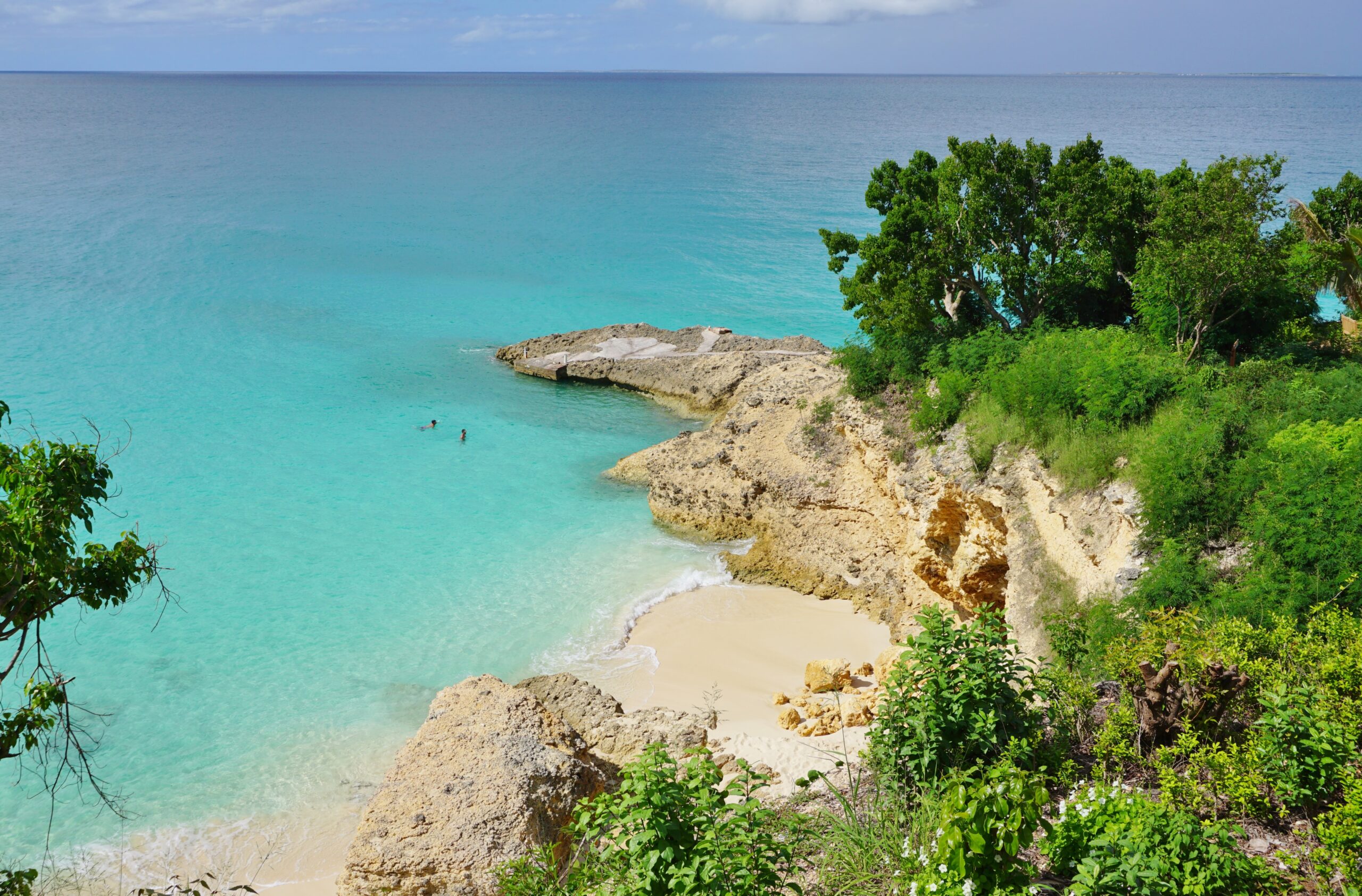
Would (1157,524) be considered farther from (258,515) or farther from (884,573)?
(258,515)

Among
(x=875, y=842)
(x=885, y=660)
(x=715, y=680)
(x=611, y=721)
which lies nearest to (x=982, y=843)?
(x=875, y=842)

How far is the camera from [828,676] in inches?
683

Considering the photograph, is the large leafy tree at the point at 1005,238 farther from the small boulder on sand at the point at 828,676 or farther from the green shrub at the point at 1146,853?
the green shrub at the point at 1146,853

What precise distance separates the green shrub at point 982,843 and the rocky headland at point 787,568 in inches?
205

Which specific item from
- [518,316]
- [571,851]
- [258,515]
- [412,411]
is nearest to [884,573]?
[571,851]

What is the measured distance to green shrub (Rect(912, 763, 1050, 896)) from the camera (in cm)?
699

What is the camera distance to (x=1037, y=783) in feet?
28.6

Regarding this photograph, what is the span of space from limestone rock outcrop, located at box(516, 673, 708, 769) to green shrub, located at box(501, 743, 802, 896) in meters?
7.33

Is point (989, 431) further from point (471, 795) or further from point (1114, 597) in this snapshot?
point (471, 795)

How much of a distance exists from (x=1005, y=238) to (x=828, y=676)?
11.8 metres

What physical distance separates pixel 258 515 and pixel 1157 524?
77.3 feet

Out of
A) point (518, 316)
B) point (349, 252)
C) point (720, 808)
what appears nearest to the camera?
point (720, 808)

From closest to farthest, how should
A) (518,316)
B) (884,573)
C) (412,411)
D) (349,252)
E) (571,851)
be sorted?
(571,851) < (884,573) < (412,411) < (518,316) < (349,252)

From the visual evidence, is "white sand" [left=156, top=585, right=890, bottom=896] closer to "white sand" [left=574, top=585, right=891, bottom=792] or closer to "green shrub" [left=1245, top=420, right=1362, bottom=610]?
"white sand" [left=574, top=585, right=891, bottom=792]
